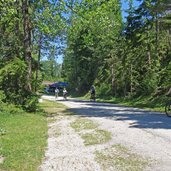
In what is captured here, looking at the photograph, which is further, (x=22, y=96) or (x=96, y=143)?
(x=22, y=96)

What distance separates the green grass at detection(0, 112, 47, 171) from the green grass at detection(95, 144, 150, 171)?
1.56m

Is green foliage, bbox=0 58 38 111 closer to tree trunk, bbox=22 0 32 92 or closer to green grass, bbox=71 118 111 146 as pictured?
tree trunk, bbox=22 0 32 92

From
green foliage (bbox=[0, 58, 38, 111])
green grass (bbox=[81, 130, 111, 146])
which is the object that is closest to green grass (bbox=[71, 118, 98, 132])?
green grass (bbox=[81, 130, 111, 146])

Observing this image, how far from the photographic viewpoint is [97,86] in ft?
212

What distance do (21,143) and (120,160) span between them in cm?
374

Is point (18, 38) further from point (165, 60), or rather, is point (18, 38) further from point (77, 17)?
point (165, 60)

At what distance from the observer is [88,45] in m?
26.2

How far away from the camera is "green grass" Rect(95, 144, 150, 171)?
28.1 ft

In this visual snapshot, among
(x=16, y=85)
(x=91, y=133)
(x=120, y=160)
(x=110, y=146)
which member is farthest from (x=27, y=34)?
(x=120, y=160)

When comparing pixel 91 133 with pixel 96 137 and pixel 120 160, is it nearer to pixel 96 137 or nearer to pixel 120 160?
pixel 96 137

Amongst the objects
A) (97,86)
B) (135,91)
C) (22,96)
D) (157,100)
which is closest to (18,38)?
(22,96)

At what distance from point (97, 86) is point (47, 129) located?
49.1m

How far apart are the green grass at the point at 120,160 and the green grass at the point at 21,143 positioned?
1.56 metres

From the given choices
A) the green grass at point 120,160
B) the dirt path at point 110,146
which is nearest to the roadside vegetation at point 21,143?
the dirt path at point 110,146
